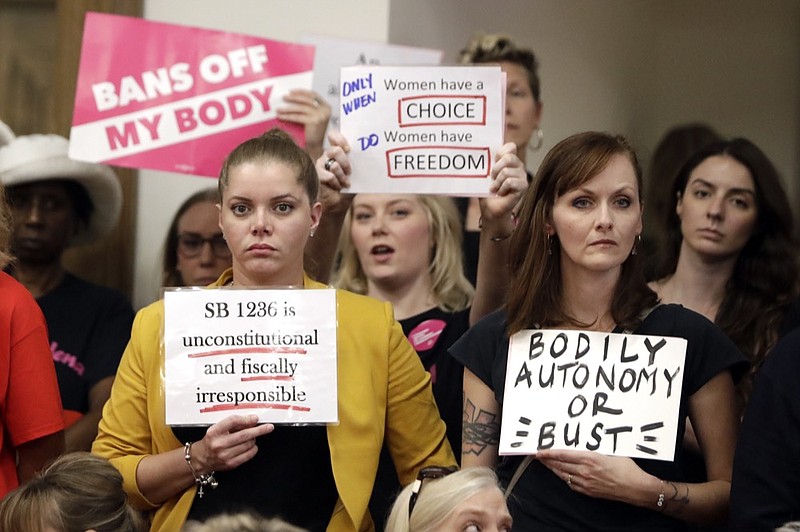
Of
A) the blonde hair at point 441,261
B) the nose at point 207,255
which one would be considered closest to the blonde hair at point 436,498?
the blonde hair at point 441,261

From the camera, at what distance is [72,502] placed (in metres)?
2.96

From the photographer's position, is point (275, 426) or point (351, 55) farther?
point (351, 55)

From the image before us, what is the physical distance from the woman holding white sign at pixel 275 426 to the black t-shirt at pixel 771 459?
695 mm

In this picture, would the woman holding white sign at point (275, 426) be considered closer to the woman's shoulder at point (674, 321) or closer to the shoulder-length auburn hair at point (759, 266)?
the woman's shoulder at point (674, 321)

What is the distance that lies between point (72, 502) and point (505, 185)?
138 centimetres

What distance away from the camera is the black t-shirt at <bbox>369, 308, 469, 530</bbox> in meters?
3.67

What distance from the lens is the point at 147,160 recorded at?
4.46 meters

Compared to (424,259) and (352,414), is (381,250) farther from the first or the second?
(352,414)

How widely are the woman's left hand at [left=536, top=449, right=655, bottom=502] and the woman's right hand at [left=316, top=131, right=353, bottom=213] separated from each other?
101cm

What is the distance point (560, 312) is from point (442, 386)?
0.62m

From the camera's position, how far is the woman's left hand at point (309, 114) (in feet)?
14.5

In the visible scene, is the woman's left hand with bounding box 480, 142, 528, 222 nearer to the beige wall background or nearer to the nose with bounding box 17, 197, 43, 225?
the nose with bounding box 17, 197, 43, 225

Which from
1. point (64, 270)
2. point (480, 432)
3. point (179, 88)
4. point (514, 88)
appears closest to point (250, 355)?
point (480, 432)

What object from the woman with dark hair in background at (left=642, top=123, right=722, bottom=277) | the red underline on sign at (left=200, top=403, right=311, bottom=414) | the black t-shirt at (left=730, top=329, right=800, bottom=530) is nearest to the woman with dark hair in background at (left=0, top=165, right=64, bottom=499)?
the red underline on sign at (left=200, top=403, right=311, bottom=414)
